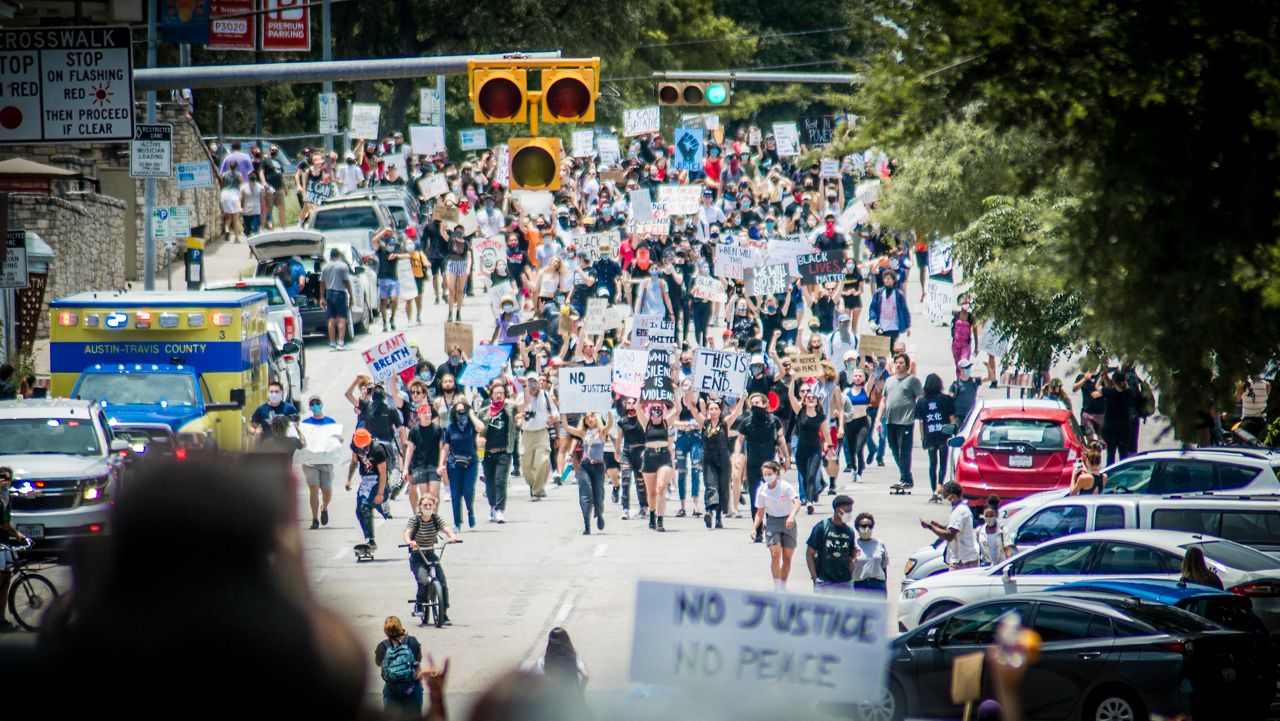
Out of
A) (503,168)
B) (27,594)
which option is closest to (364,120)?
(503,168)

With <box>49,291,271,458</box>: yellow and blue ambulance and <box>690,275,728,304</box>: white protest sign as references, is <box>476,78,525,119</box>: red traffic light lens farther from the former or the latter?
<box>690,275,728,304</box>: white protest sign

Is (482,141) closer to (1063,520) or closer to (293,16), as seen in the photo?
(293,16)

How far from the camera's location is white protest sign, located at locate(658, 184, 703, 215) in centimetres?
3484

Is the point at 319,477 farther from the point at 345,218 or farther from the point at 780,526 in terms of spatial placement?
the point at 345,218

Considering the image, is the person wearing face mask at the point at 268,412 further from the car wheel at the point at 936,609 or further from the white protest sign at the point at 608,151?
the white protest sign at the point at 608,151

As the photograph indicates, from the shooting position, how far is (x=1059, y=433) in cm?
2162

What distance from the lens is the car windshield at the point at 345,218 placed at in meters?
36.7

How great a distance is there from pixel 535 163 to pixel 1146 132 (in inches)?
231

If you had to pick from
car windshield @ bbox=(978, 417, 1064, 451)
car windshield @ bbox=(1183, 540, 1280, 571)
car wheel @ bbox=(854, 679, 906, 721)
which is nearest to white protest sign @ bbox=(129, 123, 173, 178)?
car windshield @ bbox=(978, 417, 1064, 451)

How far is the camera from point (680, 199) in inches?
1373

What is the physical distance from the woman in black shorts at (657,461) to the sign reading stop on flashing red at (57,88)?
282 inches

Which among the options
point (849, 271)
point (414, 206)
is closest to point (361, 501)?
point (849, 271)

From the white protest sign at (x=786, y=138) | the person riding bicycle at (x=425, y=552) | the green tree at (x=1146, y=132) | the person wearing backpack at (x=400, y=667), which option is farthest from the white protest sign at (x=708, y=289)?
the person wearing backpack at (x=400, y=667)

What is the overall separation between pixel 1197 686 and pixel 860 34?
5354 millimetres
